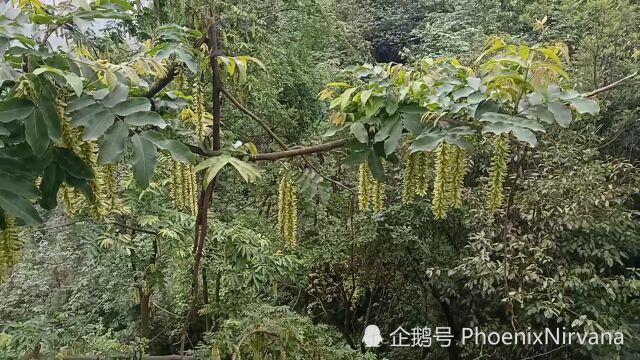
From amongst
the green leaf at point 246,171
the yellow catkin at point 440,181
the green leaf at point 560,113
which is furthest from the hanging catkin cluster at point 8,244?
the green leaf at point 560,113

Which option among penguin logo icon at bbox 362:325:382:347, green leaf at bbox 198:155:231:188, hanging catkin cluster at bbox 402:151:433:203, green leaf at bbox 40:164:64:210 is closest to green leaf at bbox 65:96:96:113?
green leaf at bbox 40:164:64:210

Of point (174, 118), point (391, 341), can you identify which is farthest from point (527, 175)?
point (174, 118)

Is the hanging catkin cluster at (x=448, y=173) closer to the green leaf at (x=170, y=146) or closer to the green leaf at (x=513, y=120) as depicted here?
the green leaf at (x=513, y=120)

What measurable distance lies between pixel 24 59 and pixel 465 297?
8.83 feet

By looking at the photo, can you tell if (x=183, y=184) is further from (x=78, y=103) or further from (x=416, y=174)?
(x=416, y=174)

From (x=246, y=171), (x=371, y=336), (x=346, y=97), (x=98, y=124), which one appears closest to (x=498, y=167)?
(x=346, y=97)

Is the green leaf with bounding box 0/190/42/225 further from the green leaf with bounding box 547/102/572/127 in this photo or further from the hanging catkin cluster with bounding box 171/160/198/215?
the green leaf with bounding box 547/102/572/127

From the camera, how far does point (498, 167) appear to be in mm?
940

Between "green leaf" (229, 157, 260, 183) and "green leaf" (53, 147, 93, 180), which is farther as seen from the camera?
"green leaf" (229, 157, 260, 183)

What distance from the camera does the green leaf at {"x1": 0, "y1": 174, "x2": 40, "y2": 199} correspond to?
77 cm

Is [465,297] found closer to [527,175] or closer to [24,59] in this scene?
[527,175]

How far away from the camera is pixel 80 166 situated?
83 cm

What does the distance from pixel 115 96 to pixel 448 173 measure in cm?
58

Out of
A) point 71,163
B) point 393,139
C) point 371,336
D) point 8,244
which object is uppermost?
point 393,139
